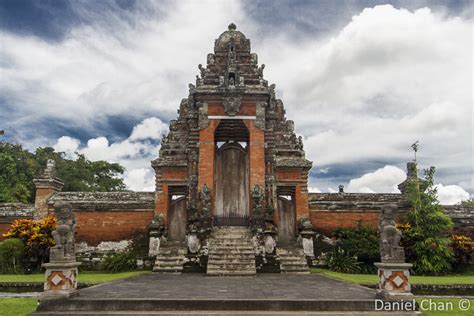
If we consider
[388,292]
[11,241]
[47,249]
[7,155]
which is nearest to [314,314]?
[388,292]

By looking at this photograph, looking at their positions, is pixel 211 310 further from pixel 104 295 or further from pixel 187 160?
pixel 187 160

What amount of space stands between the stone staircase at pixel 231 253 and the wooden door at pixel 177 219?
3129 mm

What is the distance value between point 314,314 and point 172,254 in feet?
25.7

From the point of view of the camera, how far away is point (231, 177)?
1648 cm

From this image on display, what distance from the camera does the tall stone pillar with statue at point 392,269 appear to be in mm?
7184

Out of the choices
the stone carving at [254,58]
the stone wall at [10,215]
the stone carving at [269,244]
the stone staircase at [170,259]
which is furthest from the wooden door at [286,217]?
the stone wall at [10,215]

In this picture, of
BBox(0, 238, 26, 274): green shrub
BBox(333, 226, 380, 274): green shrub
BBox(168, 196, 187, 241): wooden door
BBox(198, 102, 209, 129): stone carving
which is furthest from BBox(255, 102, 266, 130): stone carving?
BBox(0, 238, 26, 274): green shrub

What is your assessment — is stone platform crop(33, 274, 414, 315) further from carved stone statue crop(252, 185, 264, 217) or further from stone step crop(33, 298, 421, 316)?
carved stone statue crop(252, 185, 264, 217)

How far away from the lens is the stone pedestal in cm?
718

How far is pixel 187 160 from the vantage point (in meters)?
15.7

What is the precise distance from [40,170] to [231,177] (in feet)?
63.9

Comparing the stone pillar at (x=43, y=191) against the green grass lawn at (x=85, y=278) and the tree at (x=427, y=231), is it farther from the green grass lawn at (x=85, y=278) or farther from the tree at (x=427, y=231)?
the tree at (x=427, y=231)

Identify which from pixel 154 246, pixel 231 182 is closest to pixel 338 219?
pixel 231 182

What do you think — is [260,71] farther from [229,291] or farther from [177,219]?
[229,291]
